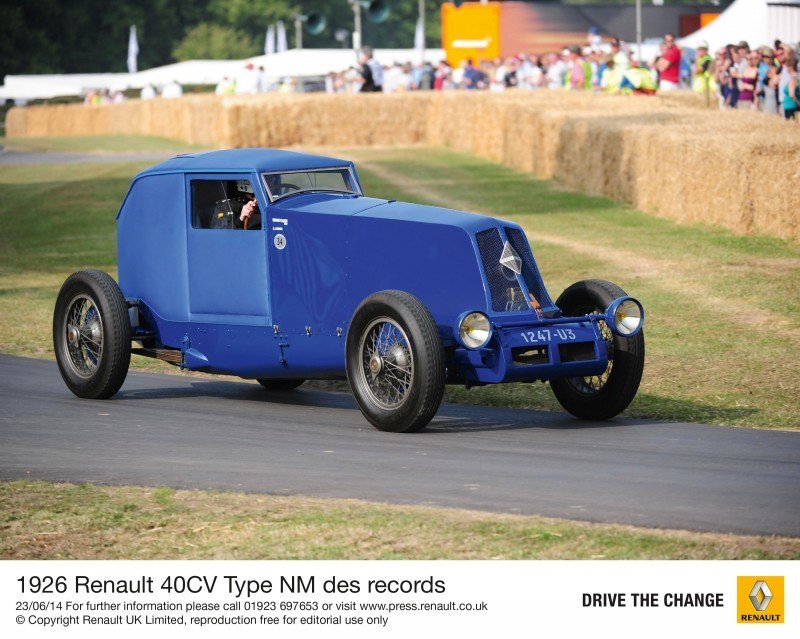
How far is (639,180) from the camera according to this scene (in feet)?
82.8

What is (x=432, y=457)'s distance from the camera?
8.84m

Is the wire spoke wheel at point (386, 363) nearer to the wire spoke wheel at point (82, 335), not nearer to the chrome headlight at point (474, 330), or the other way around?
the chrome headlight at point (474, 330)

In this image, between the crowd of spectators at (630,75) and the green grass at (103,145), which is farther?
the green grass at (103,145)

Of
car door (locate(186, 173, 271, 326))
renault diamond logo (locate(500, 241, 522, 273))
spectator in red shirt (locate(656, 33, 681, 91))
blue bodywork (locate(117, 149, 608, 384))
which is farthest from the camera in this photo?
spectator in red shirt (locate(656, 33, 681, 91))

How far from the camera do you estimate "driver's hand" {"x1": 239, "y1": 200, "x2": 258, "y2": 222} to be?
10.7m

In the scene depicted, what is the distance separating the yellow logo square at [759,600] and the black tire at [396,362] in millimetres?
3318

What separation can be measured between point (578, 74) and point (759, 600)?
3612 centimetres

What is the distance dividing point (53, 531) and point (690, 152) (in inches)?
642

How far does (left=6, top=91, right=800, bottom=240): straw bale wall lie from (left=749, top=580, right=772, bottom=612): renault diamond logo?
13.7 m

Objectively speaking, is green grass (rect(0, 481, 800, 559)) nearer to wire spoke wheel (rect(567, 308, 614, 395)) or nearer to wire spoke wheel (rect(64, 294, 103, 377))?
wire spoke wheel (rect(567, 308, 614, 395))

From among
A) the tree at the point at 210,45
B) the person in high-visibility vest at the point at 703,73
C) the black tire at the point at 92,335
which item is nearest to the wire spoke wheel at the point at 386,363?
the black tire at the point at 92,335

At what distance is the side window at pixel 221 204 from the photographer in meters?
10.8

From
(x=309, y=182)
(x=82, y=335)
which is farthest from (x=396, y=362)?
(x=82, y=335)

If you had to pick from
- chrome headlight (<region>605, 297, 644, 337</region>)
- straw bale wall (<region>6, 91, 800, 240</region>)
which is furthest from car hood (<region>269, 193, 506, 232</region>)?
straw bale wall (<region>6, 91, 800, 240</region>)
